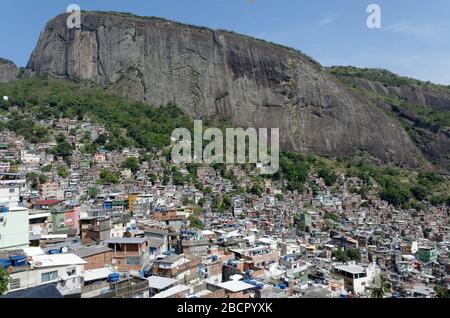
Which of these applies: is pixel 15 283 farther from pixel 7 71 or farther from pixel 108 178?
pixel 7 71

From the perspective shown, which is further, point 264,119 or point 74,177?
point 264,119

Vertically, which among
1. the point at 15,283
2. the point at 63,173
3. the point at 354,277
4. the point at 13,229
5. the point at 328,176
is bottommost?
the point at 354,277

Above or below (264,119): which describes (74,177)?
below

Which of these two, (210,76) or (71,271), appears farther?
(210,76)

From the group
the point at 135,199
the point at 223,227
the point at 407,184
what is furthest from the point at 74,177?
the point at 407,184

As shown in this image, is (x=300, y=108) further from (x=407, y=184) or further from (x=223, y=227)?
(x=223, y=227)

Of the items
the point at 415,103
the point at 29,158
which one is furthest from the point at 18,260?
the point at 415,103
